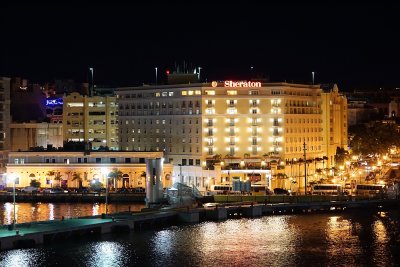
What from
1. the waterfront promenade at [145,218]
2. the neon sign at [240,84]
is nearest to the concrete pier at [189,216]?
the waterfront promenade at [145,218]

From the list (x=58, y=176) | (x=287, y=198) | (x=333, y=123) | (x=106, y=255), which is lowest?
(x=106, y=255)

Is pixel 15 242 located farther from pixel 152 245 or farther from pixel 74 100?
pixel 74 100

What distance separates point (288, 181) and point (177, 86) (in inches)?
657

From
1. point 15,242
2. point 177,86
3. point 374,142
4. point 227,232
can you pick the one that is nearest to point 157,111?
point 177,86

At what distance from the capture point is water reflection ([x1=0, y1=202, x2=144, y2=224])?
78.4 m

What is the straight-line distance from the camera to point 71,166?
103125 mm

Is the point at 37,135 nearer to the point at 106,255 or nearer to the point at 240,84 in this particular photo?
the point at 240,84

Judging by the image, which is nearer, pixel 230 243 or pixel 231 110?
pixel 230 243

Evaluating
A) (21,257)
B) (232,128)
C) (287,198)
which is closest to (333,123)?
(232,128)

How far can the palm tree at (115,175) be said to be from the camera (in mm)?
Result: 100875

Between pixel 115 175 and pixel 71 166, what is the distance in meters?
5.43

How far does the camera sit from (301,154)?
105 metres

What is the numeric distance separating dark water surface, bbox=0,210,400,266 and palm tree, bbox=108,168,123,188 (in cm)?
2841

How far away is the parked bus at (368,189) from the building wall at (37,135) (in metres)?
46.5
